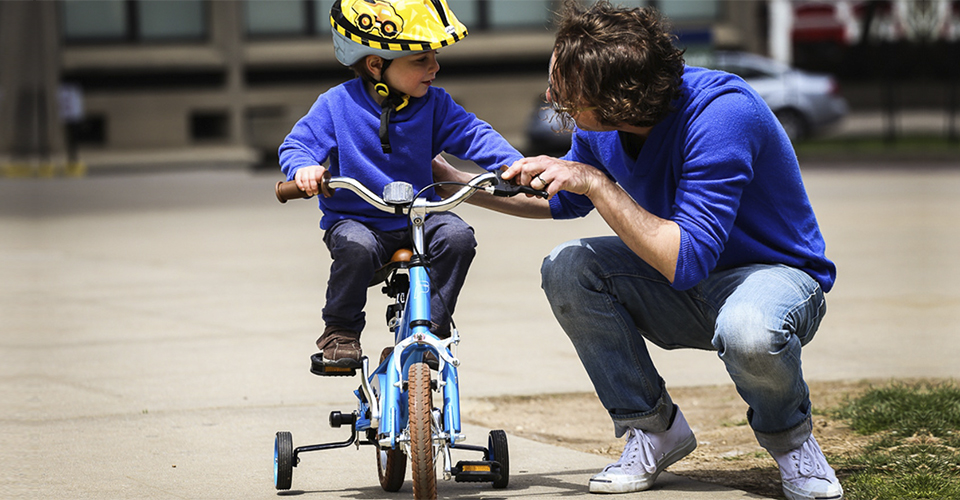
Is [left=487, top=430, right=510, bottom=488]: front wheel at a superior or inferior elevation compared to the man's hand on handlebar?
inferior

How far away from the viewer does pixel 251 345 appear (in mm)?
6609

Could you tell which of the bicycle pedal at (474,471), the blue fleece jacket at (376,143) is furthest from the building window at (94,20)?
the bicycle pedal at (474,471)

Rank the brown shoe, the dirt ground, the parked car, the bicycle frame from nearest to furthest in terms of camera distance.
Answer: the bicycle frame < the brown shoe < the dirt ground < the parked car

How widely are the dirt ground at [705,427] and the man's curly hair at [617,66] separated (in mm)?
1234

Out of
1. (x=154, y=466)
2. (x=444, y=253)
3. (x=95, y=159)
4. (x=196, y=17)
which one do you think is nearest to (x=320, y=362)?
(x=444, y=253)

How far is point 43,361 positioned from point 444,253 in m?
3.26

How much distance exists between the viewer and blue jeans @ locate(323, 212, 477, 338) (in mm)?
3748

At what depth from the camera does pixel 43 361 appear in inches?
247

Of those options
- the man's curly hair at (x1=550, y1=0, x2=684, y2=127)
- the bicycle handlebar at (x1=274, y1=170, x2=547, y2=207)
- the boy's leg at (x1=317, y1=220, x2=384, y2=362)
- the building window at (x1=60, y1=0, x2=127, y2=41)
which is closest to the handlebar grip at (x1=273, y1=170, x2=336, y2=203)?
the bicycle handlebar at (x1=274, y1=170, x2=547, y2=207)

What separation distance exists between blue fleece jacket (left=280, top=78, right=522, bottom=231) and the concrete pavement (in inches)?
35.2

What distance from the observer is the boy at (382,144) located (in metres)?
3.76

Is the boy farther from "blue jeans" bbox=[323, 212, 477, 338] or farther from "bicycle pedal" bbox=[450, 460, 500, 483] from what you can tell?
"bicycle pedal" bbox=[450, 460, 500, 483]

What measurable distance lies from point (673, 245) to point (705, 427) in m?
1.57

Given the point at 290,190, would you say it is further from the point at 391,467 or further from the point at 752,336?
the point at 752,336
